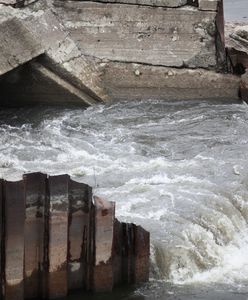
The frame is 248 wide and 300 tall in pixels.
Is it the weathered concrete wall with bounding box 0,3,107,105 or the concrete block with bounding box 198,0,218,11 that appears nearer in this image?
the weathered concrete wall with bounding box 0,3,107,105

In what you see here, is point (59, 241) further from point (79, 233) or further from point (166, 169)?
point (166, 169)

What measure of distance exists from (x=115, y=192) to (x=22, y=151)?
7.91 ft

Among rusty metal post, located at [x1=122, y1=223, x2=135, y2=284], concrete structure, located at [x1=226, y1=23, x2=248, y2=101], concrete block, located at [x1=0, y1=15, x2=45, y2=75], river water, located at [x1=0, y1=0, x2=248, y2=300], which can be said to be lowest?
river water, located at [x1=0, y1=0, x2=248, y2=300]

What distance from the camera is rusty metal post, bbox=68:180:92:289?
668cm

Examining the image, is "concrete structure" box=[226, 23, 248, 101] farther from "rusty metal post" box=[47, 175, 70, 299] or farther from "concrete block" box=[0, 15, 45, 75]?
"rusty metal post" box=[47, 175, 70, 299]

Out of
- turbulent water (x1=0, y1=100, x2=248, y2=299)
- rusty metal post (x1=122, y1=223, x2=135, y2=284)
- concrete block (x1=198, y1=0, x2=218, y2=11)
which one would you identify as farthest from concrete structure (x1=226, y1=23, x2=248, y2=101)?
rusty metal post (x1=122, y1=223, x2=135, y2=284)

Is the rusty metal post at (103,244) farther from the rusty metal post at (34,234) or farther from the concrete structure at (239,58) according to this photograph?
the concrete structure at (239,58)

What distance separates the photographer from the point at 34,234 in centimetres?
661

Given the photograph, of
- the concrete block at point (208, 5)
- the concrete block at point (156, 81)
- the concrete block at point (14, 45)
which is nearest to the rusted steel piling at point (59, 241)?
the concrete block at point (14, 45)

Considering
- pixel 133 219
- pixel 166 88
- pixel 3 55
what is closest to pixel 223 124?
pixel 166 88

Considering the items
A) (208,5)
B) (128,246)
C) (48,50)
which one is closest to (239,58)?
(208,5)

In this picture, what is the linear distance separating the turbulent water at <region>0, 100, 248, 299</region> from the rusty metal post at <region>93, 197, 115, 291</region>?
0.38 metres

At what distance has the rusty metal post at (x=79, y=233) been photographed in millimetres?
6684

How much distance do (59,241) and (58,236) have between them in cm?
5
